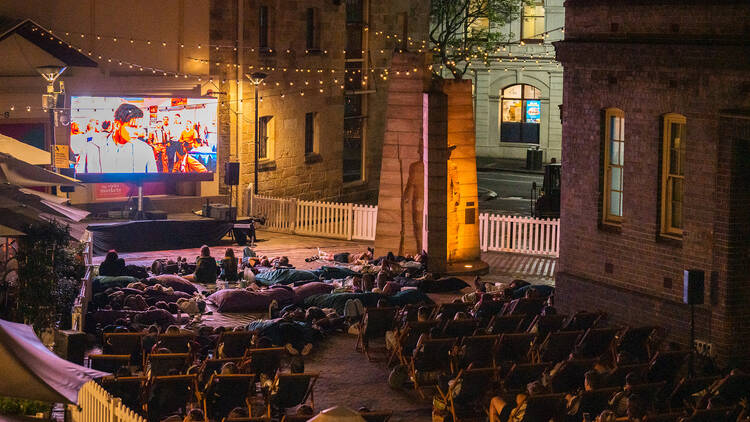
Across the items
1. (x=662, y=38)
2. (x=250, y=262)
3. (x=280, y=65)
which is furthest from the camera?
(x=280, y=65)

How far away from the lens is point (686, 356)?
17.2 m

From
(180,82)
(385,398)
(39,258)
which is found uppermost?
(180,82)

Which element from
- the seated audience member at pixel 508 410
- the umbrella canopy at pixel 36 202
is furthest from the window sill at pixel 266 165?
the seated audience member at pixel 508 410

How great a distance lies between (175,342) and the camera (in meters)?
17.7

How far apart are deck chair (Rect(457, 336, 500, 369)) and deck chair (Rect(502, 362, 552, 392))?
1.18m

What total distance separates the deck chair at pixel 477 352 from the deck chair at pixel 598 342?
139 centimetres

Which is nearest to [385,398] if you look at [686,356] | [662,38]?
[686,356]

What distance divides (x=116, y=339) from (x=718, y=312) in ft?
28.0

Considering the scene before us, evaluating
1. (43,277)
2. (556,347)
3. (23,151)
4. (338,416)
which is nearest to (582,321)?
(556,347)

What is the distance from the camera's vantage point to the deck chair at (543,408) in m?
14.2

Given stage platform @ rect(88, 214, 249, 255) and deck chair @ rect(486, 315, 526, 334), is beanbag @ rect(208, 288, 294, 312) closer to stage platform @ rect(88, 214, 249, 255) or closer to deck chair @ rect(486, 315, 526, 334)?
deck chair @ rect(486, 315, 526, 334)

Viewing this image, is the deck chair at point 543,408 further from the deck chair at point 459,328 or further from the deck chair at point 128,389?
the deck chair at point 128,389

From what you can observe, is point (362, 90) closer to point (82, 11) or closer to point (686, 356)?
point (82, 11)

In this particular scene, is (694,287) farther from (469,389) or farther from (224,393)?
(224,393)
